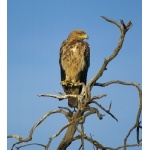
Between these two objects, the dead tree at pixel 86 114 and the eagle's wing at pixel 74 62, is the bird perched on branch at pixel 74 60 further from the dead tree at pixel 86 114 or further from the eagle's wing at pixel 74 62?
the dead tree at pixel 86 114

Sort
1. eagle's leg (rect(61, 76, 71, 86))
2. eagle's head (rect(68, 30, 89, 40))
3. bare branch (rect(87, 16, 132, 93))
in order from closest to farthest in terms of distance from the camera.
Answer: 1. bare branch (rect(87, 16, 132, 93))
2. eagle's head (rect(68, 30, 89, 40))
3. eagle's leg (rect(61, 76, 71, 86))

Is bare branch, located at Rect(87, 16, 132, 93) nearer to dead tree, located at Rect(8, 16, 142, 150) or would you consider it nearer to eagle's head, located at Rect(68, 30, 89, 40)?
dead tree, located at Rect(8, 16, 142, 150)

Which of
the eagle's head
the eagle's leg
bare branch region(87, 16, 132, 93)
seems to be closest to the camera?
bare branch region(87, 16, 132, 93)

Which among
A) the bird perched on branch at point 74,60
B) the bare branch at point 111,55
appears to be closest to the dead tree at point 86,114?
the bare branch at point 111,55

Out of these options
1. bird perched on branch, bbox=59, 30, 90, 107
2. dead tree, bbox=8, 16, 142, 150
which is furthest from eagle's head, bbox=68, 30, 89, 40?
dead tree, bbox=8, 16, 142, 150

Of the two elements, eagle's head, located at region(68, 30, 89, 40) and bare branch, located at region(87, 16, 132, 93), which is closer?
bare branch, located at region(87, 16, 132, 93)

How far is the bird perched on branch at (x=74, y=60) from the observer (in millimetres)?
3668

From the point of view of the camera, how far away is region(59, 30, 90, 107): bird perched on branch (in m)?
3.67

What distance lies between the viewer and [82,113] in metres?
2.75

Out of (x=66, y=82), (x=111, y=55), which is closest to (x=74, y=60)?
(x=66, y=82)

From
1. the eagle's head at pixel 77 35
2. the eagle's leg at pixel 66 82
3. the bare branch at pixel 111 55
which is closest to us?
the bare branch at pixel 111 55
